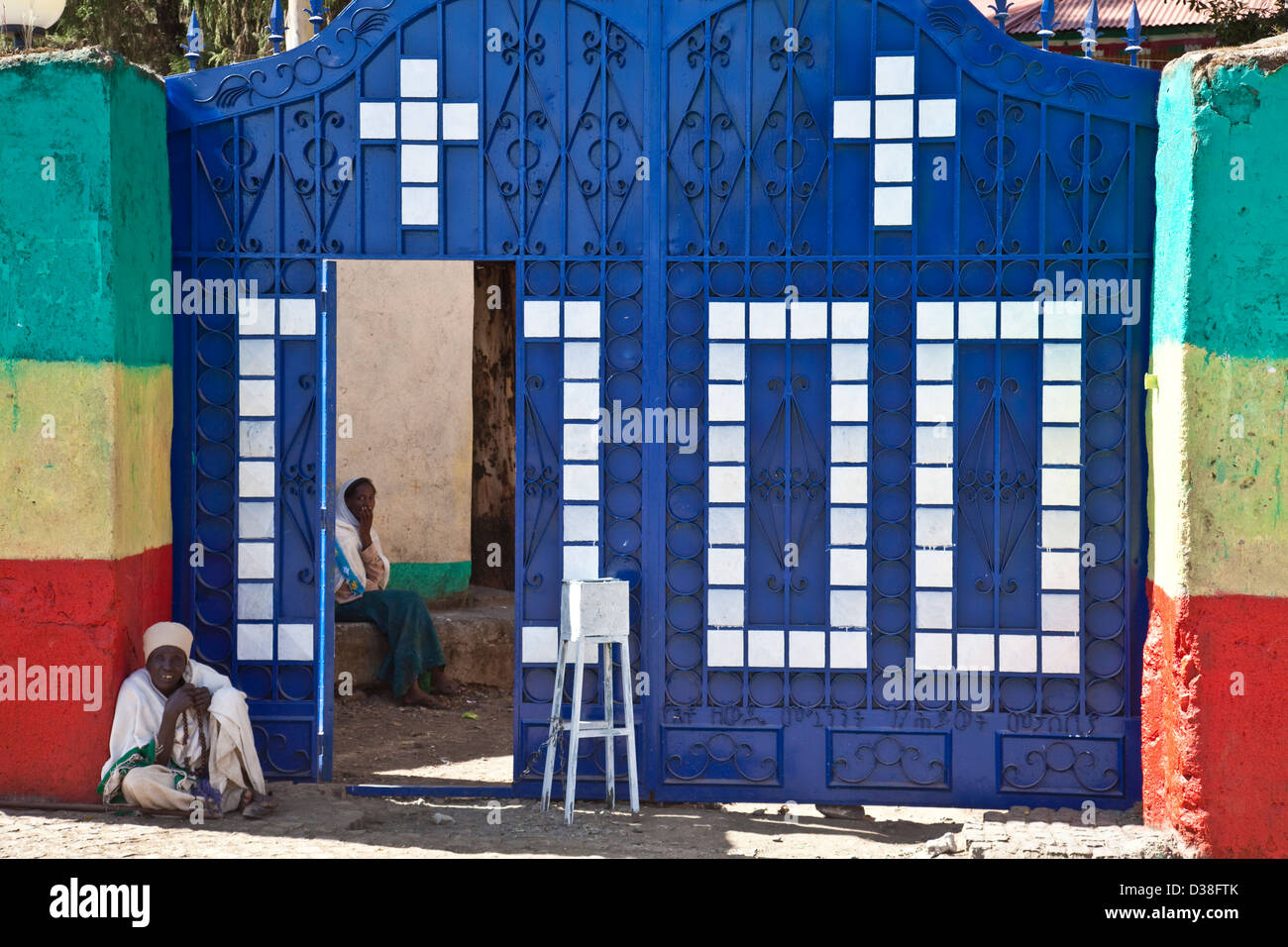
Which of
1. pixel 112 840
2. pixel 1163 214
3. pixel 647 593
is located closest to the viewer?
pixel 112 840

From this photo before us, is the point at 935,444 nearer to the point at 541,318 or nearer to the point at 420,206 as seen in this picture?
the point at 541,318

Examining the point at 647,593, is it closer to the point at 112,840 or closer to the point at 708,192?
the point at 708,192

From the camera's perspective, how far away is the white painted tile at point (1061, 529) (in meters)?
5.68

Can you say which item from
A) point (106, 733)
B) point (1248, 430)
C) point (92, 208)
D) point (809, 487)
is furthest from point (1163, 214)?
point (106, 733)

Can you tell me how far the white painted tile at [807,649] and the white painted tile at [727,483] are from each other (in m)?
0.65

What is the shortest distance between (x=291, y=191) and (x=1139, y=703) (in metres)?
4.34

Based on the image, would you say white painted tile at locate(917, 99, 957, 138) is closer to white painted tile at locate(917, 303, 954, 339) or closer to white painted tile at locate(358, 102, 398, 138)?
white painted tile at locate(917, 303, 954, 339)

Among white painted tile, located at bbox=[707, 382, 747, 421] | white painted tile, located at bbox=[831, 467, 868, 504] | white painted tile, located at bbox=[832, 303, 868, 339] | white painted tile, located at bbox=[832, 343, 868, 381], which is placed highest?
white painted tile, located at bbox=[832, 303, 868, 339]

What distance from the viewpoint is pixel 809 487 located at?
5.79m

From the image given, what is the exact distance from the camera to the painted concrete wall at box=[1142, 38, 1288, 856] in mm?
5098

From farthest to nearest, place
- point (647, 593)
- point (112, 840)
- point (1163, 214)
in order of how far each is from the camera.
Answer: point (647, 593), point (1163, 214), point (112, 840)

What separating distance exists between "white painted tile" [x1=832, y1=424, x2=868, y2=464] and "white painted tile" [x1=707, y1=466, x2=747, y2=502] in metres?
0.41

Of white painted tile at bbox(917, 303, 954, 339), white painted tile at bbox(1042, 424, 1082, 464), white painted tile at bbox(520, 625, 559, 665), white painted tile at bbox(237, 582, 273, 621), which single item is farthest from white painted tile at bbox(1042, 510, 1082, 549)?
white painted tile at bbox(237, 582, 273, 621)

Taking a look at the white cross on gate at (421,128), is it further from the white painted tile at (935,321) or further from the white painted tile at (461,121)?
the white painted tile at (935,321)
